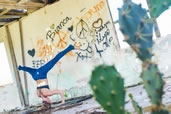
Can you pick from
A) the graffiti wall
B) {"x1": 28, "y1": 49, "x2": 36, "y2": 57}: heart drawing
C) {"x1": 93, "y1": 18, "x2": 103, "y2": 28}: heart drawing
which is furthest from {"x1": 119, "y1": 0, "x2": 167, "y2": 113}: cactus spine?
{"x1": 28, "y1": 49, "x2": 36, "y2": 57}: heart drawing

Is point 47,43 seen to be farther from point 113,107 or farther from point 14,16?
point 113,107

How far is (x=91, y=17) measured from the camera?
7211 mm

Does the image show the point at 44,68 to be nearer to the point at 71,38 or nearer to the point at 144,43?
the point at 71,38

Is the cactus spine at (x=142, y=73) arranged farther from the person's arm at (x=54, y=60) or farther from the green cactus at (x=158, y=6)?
the person's arm at (x=54, y=60)

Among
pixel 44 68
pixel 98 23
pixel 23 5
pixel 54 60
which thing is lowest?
pixel 44 68

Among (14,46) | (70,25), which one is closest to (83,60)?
(70,25)

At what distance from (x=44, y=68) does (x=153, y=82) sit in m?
7.07

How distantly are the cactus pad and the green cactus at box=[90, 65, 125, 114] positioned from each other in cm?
15

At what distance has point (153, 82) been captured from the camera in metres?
1.30

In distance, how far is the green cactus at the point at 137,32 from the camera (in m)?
1.36

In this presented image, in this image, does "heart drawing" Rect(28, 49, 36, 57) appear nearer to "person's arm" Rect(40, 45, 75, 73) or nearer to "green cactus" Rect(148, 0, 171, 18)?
"person's arm" Rect(40, 45, 75, 73)

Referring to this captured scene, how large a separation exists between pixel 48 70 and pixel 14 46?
1.48 metres

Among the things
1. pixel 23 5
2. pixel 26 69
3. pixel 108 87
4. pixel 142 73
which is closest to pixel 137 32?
pixel 142 73

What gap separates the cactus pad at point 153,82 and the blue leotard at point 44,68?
6332mm
